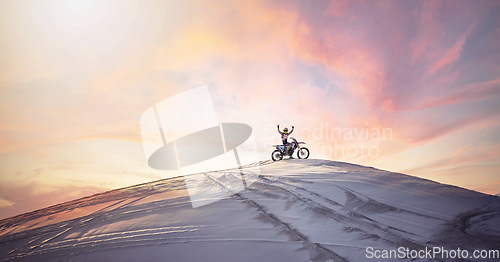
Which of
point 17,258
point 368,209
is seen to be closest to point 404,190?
point 368,209

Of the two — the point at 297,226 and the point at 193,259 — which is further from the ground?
the point at 297,226

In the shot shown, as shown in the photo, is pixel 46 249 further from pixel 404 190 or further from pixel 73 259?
pixel 404 190

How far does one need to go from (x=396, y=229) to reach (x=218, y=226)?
9.68 feet

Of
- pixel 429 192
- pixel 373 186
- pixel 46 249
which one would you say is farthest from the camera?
pixel 373 186

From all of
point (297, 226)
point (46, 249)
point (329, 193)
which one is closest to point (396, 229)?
point (297, 226)

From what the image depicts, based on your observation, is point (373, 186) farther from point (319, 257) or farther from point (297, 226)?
point (319, 257)

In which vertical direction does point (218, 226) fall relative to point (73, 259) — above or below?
above

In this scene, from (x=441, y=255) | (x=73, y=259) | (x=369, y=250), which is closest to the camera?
(x=441, y=255)

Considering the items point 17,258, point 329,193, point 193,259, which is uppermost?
point 329,193

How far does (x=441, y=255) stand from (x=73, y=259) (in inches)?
207

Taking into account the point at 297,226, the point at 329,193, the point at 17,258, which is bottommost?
the point at 17,258

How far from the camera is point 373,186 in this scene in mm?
5922

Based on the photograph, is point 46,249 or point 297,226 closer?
point 297,226

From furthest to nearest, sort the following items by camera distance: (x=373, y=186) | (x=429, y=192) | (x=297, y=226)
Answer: (x=373, y=186) → (x=429, y=192) → (x=297, y=226)
